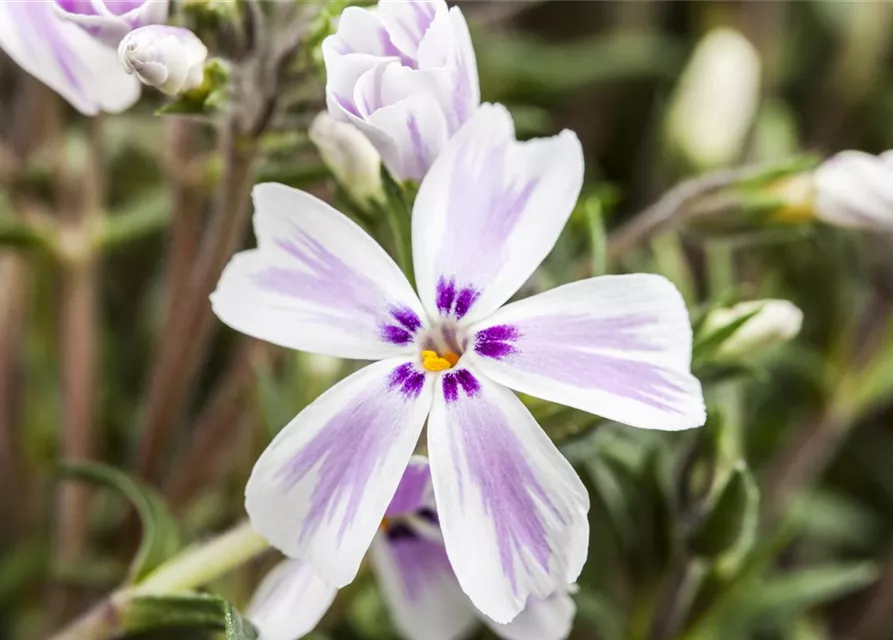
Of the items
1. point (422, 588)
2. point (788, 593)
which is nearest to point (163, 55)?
point (422, 588)

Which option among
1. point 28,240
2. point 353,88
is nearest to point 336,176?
point 353,88

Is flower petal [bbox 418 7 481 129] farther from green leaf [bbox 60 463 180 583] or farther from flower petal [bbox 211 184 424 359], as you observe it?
green leaf [bbox 60 463 180 583]

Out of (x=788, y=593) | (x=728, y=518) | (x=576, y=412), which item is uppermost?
(x=576, y=412)

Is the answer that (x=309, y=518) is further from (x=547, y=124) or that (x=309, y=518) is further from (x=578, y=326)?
(x=547, y=124)

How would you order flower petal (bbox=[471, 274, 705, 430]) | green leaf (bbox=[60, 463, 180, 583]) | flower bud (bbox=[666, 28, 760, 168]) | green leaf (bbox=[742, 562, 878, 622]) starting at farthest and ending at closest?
flower bud (bbox=[666, 28, 760, 168])
green leaf (bbox=[742, 562, 878, 622])
green leaf (bbox=[60, 463, 180, 583])
flower petal (bbox=[471, 274, 705, 430])

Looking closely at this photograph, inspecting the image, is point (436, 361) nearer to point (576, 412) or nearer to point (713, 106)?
point (576, 412)

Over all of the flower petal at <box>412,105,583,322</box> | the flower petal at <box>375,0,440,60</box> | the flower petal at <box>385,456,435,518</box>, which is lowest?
the flower petal at <box>385,456,435,518</box>

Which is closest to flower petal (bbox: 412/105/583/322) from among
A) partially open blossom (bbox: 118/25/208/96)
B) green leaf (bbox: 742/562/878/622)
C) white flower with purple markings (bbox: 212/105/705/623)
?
white flower with purple markings (bbox: 212/105/705/623)
